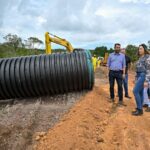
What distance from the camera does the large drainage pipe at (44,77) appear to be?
1125 centimetres

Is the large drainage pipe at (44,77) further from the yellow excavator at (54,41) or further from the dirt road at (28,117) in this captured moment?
the yellow excavator at (54,41)

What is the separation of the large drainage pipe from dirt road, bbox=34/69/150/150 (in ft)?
3.90

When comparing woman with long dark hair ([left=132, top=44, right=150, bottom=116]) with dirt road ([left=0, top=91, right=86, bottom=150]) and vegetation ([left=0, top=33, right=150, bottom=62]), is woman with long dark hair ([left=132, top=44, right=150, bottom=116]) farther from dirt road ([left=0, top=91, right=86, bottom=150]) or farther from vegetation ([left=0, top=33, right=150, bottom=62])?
vegetation ([left=0, top=33, right=150, bottom=62])

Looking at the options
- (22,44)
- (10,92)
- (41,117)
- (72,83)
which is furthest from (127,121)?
(22,44)

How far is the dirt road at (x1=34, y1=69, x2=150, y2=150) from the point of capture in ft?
23.8

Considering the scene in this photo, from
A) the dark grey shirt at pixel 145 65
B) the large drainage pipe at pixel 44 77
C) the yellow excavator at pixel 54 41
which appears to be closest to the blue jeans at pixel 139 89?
the dark grey shirt at pixel 145 65

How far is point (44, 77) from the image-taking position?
11.2m

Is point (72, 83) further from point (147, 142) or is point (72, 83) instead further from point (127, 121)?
point (147, 142)

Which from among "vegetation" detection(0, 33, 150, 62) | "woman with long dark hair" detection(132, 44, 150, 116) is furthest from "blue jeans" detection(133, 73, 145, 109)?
"vegetation" detection(0, 33, 150, 62)

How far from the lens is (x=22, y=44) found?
42125 mm

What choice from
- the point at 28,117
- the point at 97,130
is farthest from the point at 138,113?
the point at 28,117

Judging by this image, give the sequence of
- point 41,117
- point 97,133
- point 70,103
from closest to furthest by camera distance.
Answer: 1. point 97,133
2. point 41,117
3. point 70,103

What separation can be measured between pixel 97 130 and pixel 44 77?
3.49m

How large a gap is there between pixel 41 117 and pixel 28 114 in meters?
0.53
